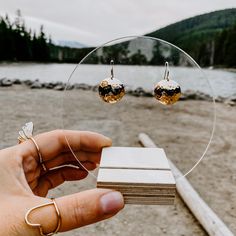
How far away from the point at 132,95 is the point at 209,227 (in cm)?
146

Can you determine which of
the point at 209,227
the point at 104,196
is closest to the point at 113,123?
the point at 104,196

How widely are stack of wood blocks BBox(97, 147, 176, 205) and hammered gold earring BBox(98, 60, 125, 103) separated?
0.84ft

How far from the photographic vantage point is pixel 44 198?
3.89 feet

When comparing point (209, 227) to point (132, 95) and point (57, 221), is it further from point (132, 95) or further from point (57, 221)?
point (57, 221)

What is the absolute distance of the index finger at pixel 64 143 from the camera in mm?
1477

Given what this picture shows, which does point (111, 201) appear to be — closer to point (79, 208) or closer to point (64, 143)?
point (79, 208)

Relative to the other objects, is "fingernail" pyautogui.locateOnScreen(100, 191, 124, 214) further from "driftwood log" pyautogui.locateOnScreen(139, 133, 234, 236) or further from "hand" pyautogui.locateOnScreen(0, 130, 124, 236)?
"driftwood log" pyautogui.locateOnScreen(139, 133, 234, 236)

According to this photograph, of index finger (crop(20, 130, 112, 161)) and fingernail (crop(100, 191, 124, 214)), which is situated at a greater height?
index finger (crop(20, 130, 112, 161))

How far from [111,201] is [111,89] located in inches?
17.0

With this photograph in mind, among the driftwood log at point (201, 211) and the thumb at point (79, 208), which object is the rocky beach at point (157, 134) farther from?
the thumb at point (79, 208)

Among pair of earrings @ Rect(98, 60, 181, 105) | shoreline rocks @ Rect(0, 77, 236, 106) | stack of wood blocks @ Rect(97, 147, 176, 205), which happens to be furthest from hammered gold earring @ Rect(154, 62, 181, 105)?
stack of wood blocks @ Rect(97, 147, 176, 205)

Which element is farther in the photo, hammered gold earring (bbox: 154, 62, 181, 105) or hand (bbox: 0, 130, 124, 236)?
hammered gold earring (bbox: 154, 62, 181, 105)

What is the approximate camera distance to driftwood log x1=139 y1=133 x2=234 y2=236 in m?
2.39

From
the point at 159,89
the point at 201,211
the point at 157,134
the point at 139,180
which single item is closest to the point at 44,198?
the point at 139,180
